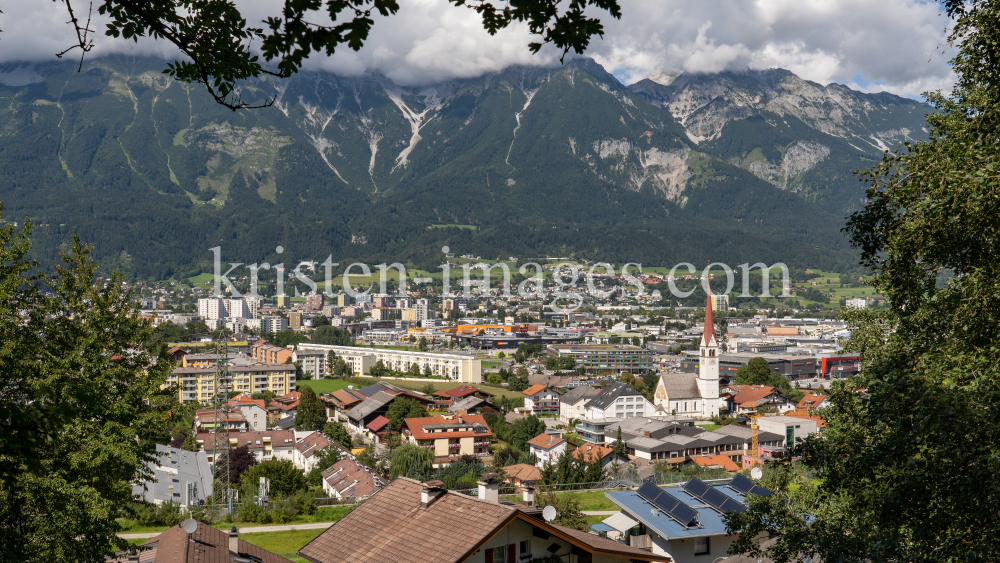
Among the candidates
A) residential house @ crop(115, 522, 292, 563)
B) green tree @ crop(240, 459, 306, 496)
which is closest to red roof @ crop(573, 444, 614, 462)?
green tree @ crop(240, 459, 306, 496)

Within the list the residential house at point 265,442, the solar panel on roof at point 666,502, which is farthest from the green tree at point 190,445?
the solar panel on roof at point 666,502

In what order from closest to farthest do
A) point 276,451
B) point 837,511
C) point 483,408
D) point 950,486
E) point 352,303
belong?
1. point 950,486
2. point 837,511
3. point 276,451
4. point 483,408
5. point 352,303

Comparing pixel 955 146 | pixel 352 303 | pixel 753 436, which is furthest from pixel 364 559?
pixel 352 303

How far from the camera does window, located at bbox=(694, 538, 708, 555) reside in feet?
39.6

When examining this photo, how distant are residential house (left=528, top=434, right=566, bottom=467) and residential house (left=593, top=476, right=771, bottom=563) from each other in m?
20.5

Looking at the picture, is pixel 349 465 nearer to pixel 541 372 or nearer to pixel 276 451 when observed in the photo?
pixel 276 451

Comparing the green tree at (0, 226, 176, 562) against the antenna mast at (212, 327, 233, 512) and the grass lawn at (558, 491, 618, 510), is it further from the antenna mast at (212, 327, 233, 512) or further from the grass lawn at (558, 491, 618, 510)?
the grass lawn at (558, 491, 618, 510)

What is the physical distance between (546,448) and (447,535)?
87.9 ft

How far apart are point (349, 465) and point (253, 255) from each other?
152626 millimetres

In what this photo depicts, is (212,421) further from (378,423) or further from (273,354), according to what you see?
(273,354)

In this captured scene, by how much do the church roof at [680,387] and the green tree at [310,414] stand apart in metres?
23.3

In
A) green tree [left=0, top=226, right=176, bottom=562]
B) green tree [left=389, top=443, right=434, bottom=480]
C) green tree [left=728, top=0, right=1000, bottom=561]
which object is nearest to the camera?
green tree [left=728, top=0, right=1000, bottom=561]

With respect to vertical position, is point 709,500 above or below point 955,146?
below

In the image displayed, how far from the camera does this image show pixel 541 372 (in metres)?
69.4
